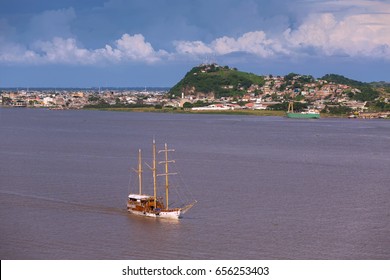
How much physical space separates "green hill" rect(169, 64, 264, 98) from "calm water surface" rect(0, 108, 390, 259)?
51.5 m

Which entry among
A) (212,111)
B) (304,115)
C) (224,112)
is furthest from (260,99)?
(304,115)

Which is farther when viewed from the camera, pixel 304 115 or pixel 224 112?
pixel 224 112

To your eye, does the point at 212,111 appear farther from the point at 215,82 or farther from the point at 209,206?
the point at 209,206

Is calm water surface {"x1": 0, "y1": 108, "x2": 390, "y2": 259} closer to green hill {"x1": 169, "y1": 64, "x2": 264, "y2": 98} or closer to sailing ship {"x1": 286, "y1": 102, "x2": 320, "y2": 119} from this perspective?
sailing ship {"x1": 286, "y1": 102, "x2": 320, "y2": 119}

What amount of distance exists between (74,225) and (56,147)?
38.0 feet

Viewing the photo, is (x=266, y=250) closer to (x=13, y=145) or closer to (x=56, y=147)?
(x=56, y=147)

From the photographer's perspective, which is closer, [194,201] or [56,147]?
[194,201]

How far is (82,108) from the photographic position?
65812mm

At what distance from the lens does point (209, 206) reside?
38.3ft

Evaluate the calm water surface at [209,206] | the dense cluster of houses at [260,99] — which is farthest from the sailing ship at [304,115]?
the calm water surface at [209,206]

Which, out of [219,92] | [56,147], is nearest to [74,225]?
[56,147]

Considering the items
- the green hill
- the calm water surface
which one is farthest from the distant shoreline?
the calm water surface

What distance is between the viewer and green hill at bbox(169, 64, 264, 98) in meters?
72.6

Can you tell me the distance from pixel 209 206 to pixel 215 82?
62967mm
